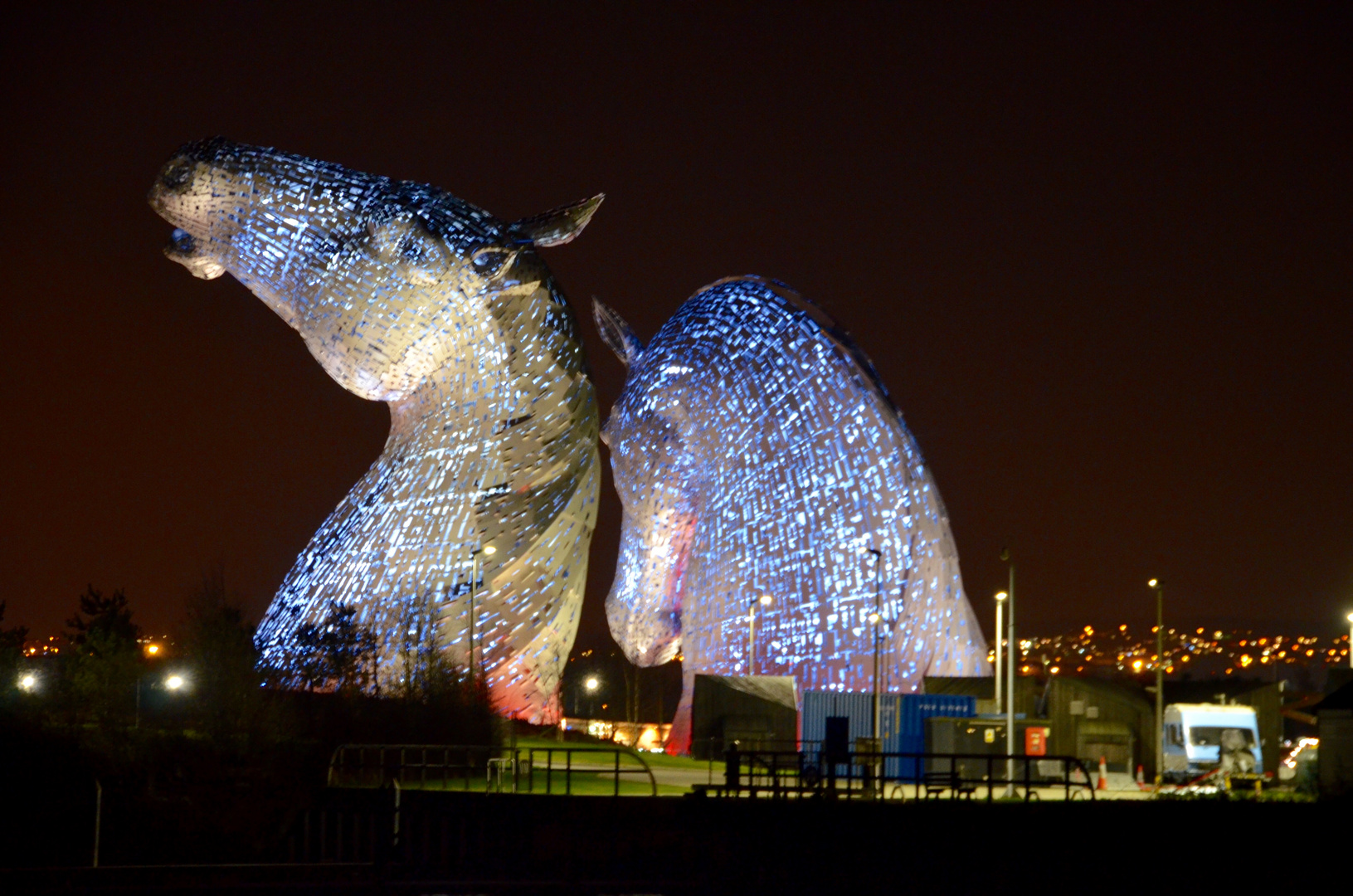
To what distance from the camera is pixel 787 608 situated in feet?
110

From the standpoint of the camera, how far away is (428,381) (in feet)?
117

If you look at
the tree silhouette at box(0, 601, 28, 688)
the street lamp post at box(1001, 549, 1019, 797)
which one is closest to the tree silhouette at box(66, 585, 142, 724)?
the tree silhouette at box(0, 601, 28, 688)

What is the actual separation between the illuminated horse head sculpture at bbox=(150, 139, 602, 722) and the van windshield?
1369cm

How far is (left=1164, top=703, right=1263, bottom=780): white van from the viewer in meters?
30.7

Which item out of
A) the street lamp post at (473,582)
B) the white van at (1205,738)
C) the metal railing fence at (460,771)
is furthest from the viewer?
the street lamp post at (473,582)

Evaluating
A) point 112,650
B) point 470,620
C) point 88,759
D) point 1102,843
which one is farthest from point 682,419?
point 1102,843

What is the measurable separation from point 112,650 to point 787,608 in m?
13.4

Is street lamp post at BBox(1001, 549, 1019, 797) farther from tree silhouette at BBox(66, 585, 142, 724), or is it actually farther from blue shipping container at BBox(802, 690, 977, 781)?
tree silhouette at BBox(66, 585, 142, 724)

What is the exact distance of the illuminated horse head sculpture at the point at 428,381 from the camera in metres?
33.9

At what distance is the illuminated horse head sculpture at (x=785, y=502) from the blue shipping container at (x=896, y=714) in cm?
115

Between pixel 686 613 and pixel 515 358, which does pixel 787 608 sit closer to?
pixel 686 613

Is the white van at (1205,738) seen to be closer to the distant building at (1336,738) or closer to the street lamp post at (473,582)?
the distant building at (1336,738)

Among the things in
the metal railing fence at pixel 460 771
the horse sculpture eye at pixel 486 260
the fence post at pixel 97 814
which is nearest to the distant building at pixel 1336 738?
the metal railing fence at pixel 460 771

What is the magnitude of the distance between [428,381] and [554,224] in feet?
14.6
